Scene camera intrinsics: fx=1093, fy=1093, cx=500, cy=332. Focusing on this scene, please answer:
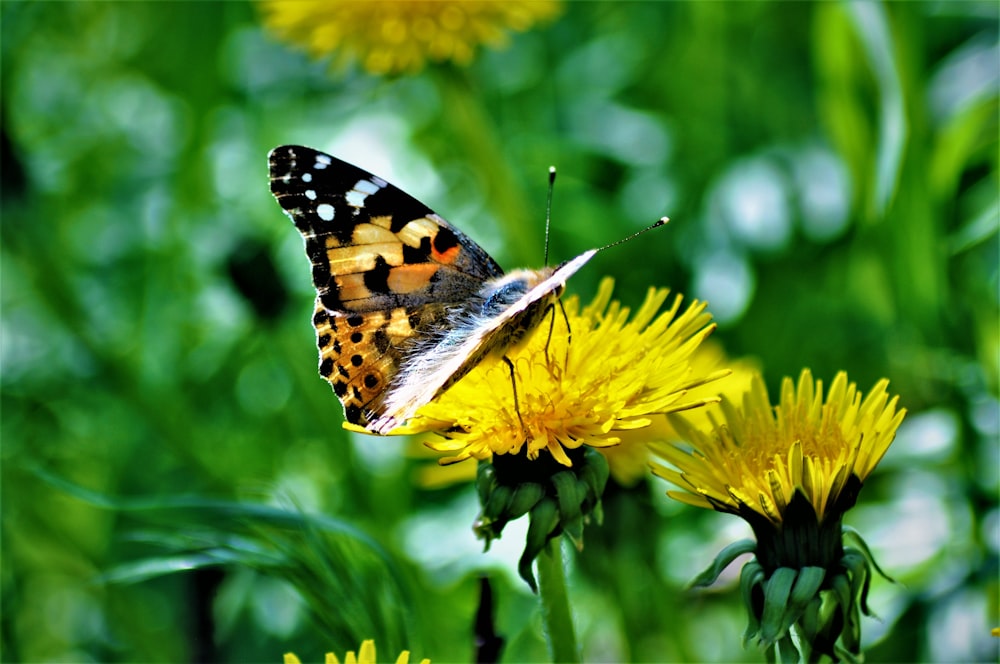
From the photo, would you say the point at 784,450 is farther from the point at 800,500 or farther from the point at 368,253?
the point at 368,253

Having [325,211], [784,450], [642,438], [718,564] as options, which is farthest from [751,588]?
[325,211]

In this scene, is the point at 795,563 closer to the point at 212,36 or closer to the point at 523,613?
the point at 523,613

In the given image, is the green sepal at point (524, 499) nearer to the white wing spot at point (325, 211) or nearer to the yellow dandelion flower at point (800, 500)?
the yellow dandelion flower at point (800, 500)

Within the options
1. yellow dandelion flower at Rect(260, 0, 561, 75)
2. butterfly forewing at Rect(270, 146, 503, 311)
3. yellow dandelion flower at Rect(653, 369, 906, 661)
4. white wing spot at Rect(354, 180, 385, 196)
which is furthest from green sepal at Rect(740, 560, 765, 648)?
yellow dandelion flower at Rect(260, 0, 561, 75)

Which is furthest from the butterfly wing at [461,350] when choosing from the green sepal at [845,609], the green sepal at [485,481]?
the green sepal at [845,609]

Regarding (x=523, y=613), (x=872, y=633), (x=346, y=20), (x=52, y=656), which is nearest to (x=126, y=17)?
(x=346, y=20)

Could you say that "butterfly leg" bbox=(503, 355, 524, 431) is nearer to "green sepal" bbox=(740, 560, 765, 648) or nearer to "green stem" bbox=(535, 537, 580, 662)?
"green stem" bbox=(535, 537, 580, 662)
